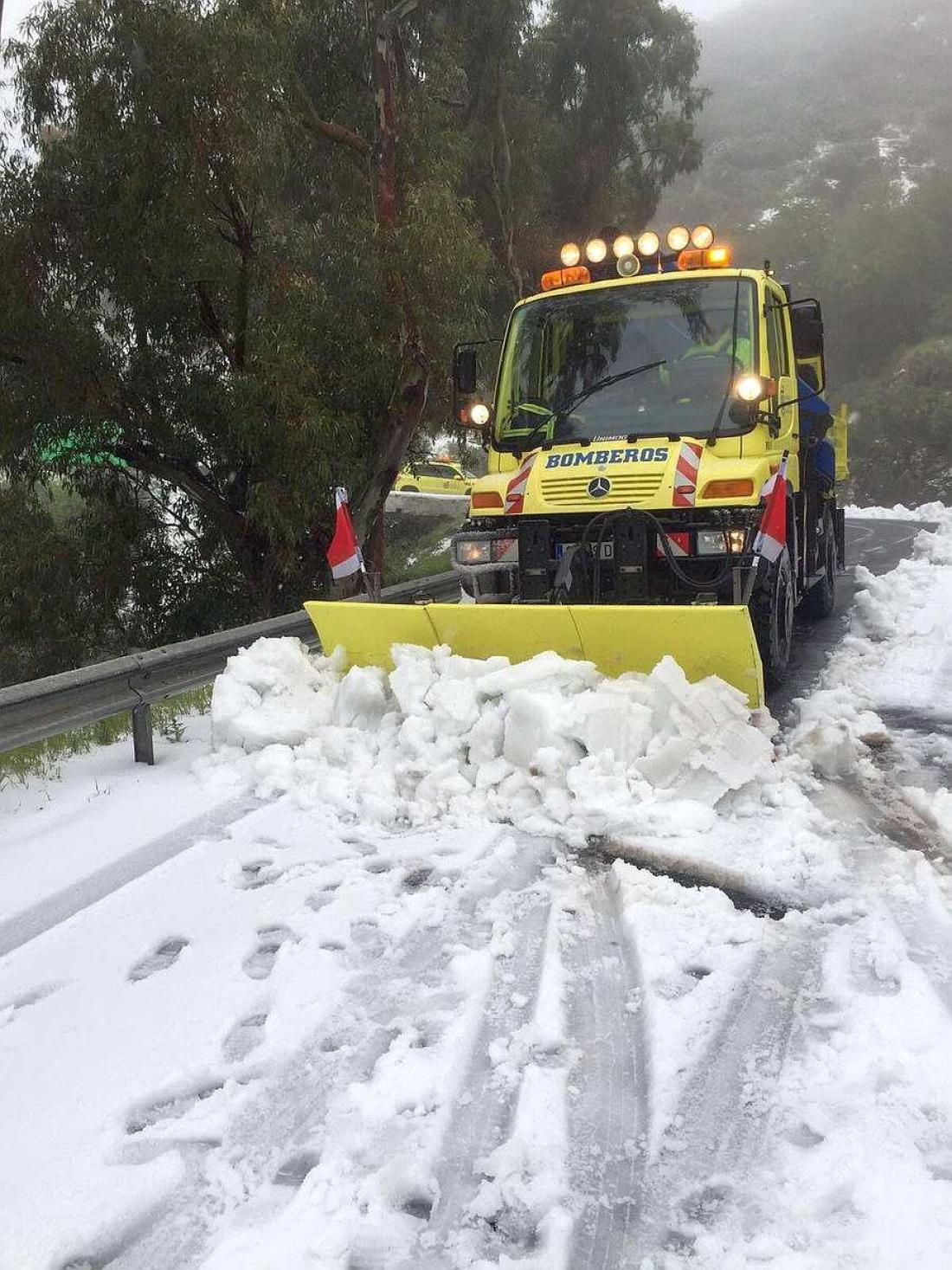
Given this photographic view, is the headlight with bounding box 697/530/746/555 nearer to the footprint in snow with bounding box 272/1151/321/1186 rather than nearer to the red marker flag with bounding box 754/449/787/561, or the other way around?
the red marker flag with bounding box 754/449/787/561

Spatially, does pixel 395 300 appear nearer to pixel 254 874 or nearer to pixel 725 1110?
pixel 254 874

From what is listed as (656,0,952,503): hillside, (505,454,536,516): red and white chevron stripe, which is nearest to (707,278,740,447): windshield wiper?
(505,454,536,516): red and white chevron stripe

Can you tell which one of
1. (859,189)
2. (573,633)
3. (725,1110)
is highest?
(859,189)

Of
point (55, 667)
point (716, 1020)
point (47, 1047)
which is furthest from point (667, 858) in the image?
point (55, 667)

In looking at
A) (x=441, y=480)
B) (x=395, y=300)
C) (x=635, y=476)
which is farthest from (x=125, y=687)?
(x=441, y=480)

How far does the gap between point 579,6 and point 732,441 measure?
2232cm

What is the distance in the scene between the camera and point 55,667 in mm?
14195

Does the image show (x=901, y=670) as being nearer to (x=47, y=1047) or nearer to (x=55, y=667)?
(x=47, y=1047)

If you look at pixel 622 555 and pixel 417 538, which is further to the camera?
pixel 417 538

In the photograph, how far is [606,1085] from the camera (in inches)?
98.5

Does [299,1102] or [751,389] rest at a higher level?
[751,389]

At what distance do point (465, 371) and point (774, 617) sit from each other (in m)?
2.95

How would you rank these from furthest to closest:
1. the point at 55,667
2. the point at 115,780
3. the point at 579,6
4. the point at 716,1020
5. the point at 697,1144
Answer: the point at 579,6
the point at 55,667
the point at 115,780
the point at 716,1020
the point at 697,1144

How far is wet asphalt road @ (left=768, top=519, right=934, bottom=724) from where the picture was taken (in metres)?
6.39
